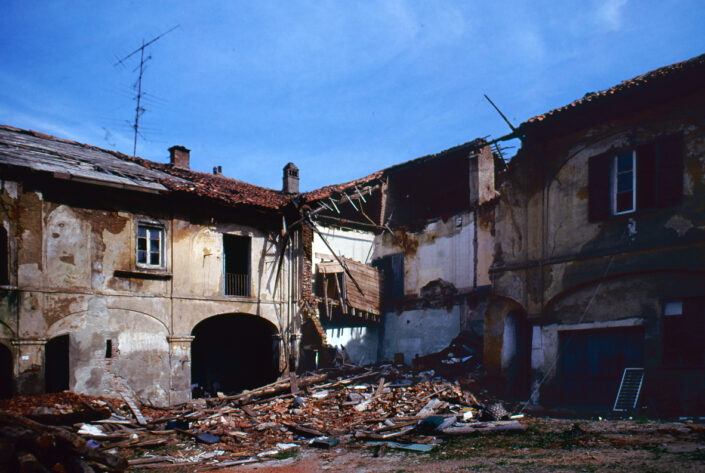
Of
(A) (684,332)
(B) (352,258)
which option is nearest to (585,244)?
(A) (684,332)

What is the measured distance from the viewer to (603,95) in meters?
13.6

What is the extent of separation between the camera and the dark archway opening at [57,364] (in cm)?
1533

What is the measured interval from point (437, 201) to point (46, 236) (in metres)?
15.2

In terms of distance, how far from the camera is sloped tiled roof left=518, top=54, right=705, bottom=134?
484 inches

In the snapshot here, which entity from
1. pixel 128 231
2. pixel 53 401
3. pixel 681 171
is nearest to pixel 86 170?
pixel 128 231

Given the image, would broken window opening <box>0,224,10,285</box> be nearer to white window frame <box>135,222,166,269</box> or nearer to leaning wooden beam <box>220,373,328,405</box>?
white window frame <box>135,222,166,269</box>

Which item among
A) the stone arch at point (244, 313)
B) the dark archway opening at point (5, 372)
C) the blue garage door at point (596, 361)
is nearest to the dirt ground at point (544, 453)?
the blue garage door at point (596, 361)

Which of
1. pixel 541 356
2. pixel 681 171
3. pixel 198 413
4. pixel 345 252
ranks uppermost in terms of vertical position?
pixel 681 171

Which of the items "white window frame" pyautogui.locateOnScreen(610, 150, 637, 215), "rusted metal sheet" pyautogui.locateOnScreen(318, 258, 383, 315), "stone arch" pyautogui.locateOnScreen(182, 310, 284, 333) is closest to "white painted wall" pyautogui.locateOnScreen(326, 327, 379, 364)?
"rusted metal sheet" pyautogui.locateOnScreen(318, 258, 383, 315)

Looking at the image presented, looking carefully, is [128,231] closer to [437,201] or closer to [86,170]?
[86,170]

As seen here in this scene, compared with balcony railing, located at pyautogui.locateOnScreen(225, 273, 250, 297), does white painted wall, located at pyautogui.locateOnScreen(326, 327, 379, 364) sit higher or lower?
lower

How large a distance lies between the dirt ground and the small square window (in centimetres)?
817

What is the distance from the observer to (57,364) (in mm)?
15656

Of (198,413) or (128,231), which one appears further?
(128,231)
